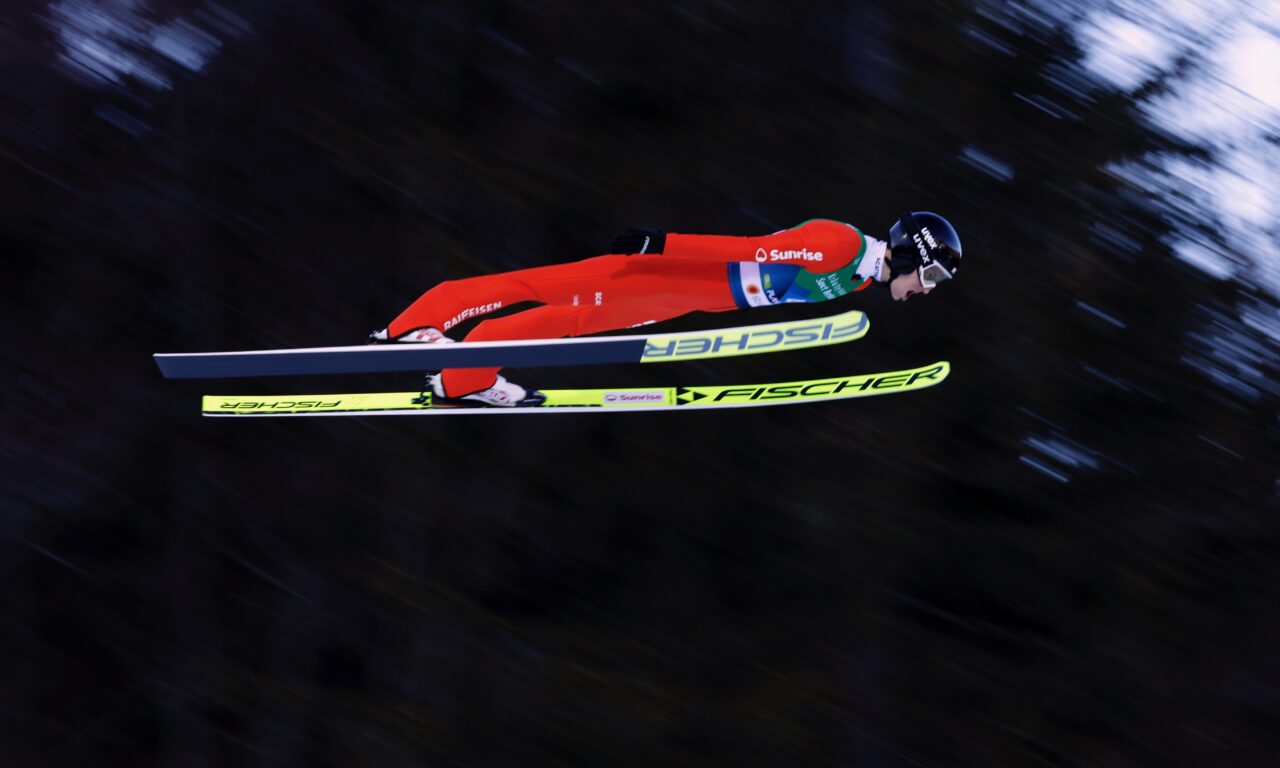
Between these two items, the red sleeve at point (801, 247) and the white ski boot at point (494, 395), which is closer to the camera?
the red sleeve at point (801, 247)

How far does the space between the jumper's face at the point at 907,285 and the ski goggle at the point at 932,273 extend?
0.06 ft

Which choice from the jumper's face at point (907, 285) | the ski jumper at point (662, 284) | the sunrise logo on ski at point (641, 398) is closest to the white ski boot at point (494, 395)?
the sunrise logo on ski at point (641, 398)

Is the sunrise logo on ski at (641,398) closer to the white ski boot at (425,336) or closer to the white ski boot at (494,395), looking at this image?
the white ski boot at (494,395)

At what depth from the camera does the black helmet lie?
18.9 feet

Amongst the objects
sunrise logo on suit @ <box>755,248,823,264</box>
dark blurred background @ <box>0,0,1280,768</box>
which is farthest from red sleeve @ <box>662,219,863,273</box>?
dark blurred background @ <box>0,0,1280,768</box>

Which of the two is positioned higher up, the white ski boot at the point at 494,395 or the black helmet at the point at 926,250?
the black helmet at the point at 926,250

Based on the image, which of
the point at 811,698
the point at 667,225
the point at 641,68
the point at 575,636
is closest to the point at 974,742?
the point at 811,698

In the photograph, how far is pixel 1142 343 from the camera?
8719 millimetres

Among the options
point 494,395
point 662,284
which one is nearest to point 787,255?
point 662,284

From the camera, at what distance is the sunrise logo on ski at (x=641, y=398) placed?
661 cm

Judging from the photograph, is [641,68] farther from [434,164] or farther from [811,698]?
[811,698]

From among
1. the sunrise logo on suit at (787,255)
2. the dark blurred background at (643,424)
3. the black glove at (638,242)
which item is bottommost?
the dark blurred background at (643,424)

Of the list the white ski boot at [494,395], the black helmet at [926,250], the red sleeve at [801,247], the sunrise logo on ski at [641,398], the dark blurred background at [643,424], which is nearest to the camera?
the red sleeve at [801,247]

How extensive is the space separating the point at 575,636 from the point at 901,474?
7.05 ft
